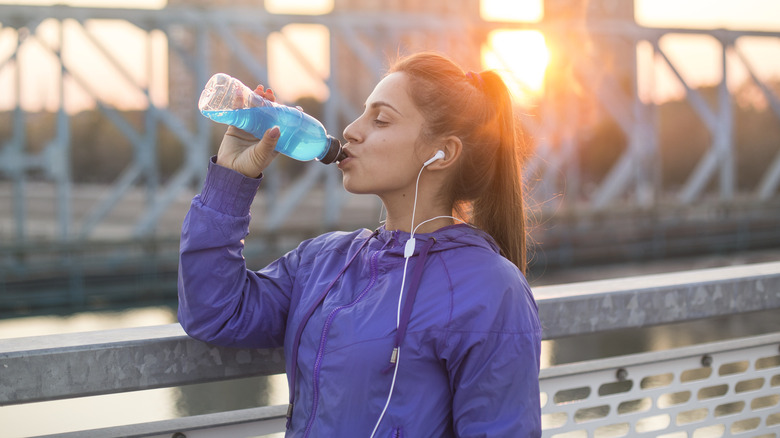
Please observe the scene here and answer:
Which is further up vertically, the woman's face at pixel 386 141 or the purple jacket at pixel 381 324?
the woman's face at pixel 386 141

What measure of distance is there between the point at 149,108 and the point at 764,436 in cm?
1205

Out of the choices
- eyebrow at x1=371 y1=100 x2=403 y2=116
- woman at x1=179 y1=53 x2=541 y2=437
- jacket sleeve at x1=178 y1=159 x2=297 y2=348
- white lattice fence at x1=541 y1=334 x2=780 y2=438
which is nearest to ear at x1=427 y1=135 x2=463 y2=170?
woman at x1=179 y1=53 x2=541 y2=437

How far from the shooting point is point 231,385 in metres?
6.98

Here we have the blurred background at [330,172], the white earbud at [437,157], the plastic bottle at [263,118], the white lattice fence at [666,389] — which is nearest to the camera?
the white earbud at [437,157]

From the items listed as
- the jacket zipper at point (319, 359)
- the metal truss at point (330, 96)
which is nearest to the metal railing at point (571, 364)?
the jacket zipper at point (319, 359)

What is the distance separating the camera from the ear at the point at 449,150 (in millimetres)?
1682

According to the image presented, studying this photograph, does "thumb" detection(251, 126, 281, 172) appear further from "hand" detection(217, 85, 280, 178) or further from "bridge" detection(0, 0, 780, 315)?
"bridge" detection(0, 0, 780, 315)

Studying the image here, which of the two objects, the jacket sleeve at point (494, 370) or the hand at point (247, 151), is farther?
the hand at point (247, 151)

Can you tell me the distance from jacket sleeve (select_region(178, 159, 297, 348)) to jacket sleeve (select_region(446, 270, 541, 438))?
1.50 ft

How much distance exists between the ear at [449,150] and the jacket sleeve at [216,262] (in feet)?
1.21

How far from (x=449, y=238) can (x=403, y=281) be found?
0.16 meters

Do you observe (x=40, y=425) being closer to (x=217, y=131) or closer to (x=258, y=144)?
(x=258, y=144)

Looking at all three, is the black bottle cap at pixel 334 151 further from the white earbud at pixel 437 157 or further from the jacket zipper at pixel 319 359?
the jacket zipper at pixel 319 359

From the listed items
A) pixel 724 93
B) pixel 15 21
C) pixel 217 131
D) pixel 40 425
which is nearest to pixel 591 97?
pixel 724 93
